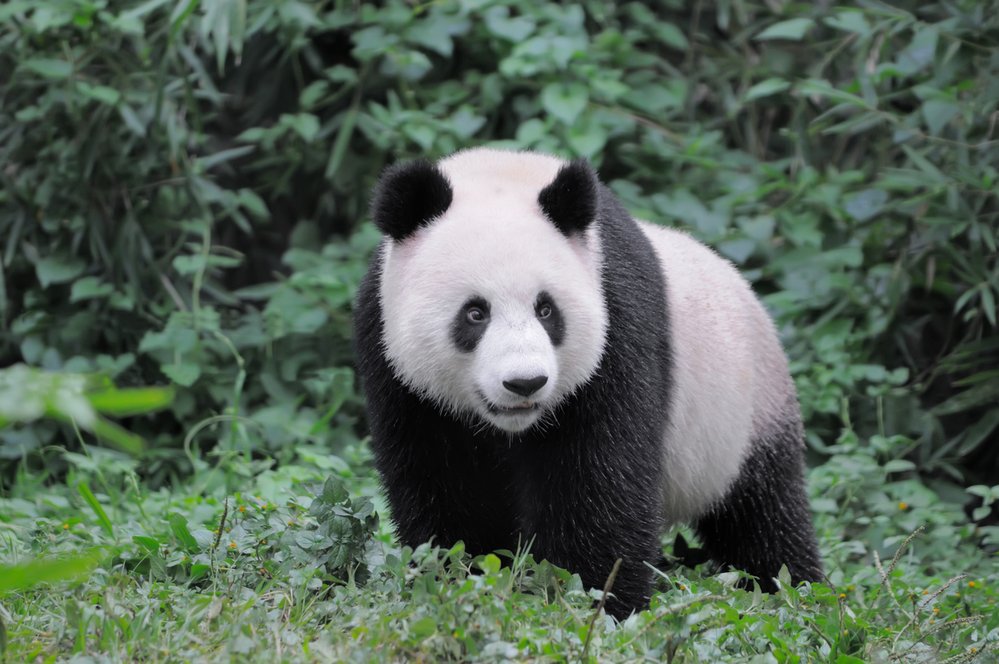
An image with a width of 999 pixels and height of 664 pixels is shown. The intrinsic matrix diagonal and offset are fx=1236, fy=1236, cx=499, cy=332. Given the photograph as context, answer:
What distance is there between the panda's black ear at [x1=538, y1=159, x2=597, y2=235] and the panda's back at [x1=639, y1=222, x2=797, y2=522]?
57 centimetres

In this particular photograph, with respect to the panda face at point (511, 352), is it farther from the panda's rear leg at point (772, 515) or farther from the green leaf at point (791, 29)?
the green leaf at point (791, 29)

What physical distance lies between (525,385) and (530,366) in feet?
0.17

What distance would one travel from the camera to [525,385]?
3211 millimetres

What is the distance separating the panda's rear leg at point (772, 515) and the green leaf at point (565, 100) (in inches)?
99.1

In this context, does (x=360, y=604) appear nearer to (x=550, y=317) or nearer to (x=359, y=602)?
(x=359, y=602)

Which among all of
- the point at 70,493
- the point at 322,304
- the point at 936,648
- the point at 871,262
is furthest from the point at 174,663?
the point at 871,262

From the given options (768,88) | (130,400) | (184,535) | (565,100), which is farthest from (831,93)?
(130,400)

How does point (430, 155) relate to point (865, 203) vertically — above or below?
above

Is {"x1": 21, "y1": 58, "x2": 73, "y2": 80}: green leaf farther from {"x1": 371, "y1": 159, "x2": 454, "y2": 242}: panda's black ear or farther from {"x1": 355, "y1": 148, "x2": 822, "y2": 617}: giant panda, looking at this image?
{"x1": 371, "y1": 159, "x2": 454, "y2": 242}: panda's black ear

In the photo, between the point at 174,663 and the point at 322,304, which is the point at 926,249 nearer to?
the point at 322,304

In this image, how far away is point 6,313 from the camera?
6426mm

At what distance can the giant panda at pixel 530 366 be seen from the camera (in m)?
3.41

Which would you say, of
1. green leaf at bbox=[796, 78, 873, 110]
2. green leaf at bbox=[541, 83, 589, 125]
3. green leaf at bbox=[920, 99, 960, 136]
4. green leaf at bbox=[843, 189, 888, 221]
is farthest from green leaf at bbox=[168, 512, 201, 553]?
green leaf at bbox=[843, 189, 888, 221]

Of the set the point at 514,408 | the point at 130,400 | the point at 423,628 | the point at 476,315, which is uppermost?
the point at 130,400
